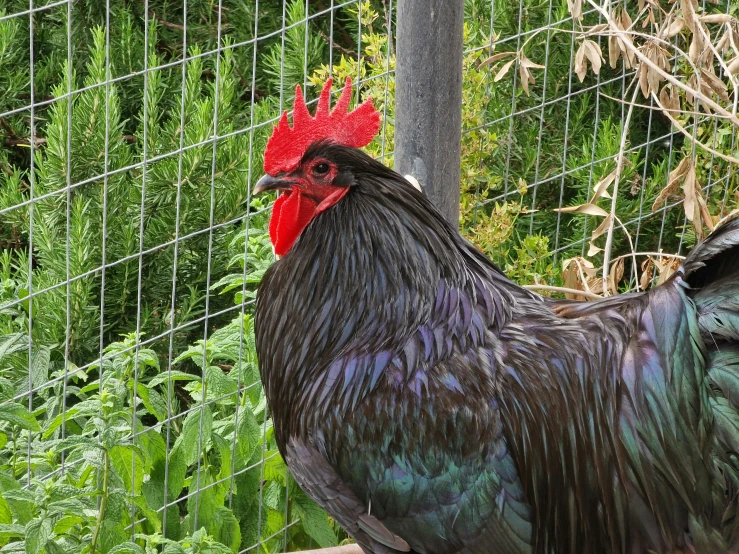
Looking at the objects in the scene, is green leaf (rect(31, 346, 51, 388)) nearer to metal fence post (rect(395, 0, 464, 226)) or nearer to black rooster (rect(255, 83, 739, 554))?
black rooster (rect(255, 83, 739, 554))

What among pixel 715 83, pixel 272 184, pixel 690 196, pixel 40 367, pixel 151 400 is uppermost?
pixel 715 83

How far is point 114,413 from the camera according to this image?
11.1 ft

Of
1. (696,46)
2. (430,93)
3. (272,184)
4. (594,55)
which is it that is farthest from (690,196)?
(272,184)

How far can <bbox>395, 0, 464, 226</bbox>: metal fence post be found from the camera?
10.8 feet

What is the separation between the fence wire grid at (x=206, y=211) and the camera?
11.5 feet

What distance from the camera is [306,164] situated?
294 cm

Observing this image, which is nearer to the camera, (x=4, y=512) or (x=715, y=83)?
(x=4, y=512)

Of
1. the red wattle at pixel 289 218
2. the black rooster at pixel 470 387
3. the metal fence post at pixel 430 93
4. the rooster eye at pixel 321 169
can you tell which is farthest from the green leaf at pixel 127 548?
the metal fence post at pixel 430 93

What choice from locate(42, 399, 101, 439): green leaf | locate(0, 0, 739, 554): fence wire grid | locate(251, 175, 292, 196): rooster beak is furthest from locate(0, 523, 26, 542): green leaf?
locate(251, 175, 292, 196): rooster beak

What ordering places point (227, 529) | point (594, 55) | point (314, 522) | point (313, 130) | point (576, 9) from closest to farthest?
point (313, 130), point (227, 529), point (314, 522), point (594, 55), point (576, 9)

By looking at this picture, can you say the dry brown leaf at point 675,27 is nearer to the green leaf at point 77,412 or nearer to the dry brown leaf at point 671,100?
the dry brown leaf at point 671,100

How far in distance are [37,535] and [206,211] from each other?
93.8 inches

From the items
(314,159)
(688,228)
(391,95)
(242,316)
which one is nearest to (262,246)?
(242,316)

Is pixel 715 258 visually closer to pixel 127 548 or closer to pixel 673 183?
pixel 673 183
